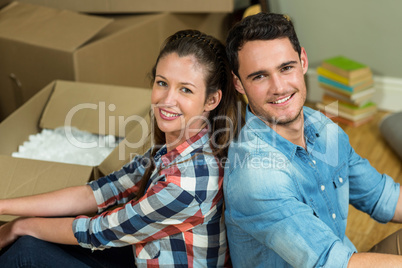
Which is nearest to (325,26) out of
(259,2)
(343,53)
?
(343,53)

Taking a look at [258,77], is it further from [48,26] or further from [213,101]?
[48,26]

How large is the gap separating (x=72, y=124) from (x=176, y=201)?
0.79m

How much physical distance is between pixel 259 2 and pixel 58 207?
6.18ft

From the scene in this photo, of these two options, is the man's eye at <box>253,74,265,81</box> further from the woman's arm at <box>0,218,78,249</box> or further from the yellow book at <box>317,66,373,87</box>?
the yellow book at <box>317,66,373,87</box>

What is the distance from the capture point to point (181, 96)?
48.4 inches

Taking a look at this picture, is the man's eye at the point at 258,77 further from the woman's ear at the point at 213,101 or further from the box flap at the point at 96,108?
the box flap at the point at 96,108

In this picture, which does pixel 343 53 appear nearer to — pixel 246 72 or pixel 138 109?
pixel 138 109

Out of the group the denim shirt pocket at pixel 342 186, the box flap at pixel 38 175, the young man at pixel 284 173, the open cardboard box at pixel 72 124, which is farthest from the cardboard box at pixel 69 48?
the denim shirt pocket at pixel 342 186

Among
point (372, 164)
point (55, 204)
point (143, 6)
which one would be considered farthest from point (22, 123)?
point (372, 164)

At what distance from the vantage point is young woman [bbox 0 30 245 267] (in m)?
1.17

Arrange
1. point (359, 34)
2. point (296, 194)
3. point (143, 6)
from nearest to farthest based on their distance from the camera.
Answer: point (296, 194) < point (143, 6) < point (359, 34)

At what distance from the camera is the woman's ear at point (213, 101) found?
1.26 meters

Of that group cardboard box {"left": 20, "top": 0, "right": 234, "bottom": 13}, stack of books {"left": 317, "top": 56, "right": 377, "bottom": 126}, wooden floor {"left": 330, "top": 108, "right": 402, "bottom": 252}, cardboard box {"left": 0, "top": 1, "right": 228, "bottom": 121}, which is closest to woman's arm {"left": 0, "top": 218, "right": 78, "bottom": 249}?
cardboard box {"left": 0, "top": 1, "right": 228, "bottom": 121}

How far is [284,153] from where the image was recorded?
1.19 metres
